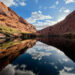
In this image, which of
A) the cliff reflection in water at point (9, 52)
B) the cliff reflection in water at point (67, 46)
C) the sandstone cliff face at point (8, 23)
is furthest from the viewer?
the sandstone cliff face at point (8, 23)

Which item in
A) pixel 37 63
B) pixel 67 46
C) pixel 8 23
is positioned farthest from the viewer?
pixel 8 23

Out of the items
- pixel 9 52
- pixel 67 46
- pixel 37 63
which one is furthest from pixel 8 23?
pixel 37 63

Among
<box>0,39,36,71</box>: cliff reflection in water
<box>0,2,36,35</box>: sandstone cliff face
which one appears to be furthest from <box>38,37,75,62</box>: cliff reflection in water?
<box>0,2,36,35</box>: sandstone cliff face

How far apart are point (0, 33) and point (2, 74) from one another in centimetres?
5523

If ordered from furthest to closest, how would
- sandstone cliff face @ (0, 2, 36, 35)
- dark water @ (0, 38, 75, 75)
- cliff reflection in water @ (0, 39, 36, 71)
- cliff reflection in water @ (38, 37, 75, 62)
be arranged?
sandstone cliff face @ (0, 2, 36, 35) → cliff reflection in water @ (38, 37, 75, 62) → cliff reflection in water @ (0, 39, 36, 71) → dark water @ (0, 38, 75, 75)

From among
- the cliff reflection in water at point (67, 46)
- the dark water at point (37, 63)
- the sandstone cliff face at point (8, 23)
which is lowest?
the cliff reflection in water at point (67, 46)

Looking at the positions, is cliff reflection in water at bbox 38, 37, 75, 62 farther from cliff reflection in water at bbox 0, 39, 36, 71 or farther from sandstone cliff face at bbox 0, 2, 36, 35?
sandstone cliff face at bbox 0, 2, 36, 35

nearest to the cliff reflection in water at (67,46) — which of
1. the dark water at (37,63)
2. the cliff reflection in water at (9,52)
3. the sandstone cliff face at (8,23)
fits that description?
the dark water at (37,63)

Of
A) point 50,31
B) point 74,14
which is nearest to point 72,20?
Answer: point 74,14

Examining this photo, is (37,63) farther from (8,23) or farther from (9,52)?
(8,23)

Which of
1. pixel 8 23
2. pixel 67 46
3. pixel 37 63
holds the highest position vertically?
pixel 8 23

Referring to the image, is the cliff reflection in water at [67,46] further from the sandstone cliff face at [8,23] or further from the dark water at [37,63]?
the sandstone cliff face at [8,23]

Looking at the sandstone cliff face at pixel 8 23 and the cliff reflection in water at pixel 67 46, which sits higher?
the sandstone cliff face at pixel 8 23

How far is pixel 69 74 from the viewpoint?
15.4ft
